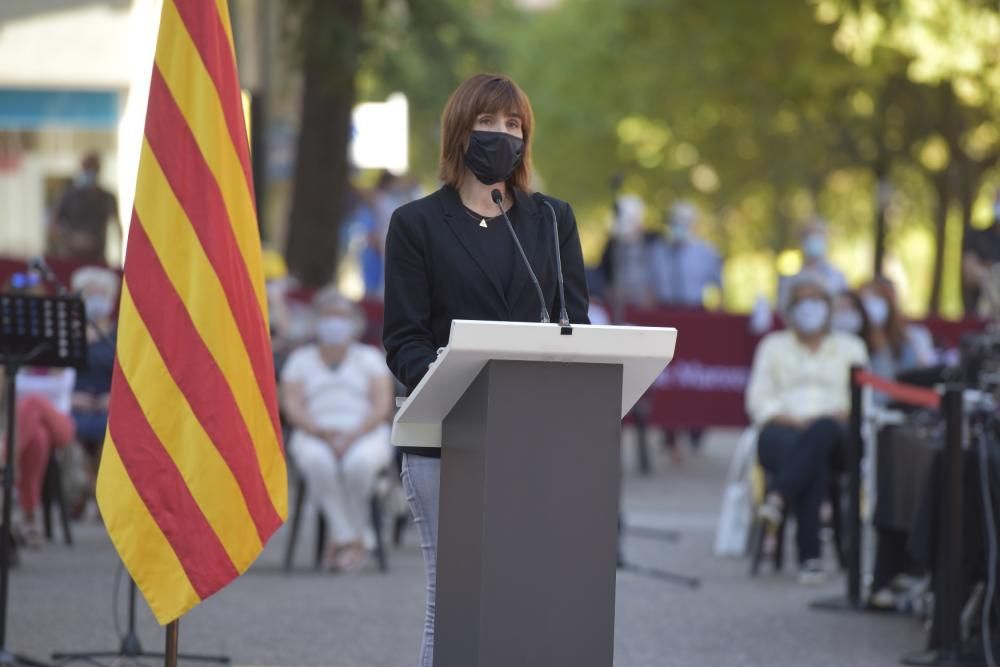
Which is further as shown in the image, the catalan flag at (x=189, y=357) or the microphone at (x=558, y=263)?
the catalan flag at (x=189, y=357)

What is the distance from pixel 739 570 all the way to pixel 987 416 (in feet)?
11.6

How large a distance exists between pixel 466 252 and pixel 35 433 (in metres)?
7.71

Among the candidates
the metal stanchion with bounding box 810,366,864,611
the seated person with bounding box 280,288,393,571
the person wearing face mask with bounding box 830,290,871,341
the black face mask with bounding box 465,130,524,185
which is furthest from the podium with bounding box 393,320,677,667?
the person wearing face mask with bounding box 830,290,871,341

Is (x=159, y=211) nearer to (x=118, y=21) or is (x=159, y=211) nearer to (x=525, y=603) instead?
(x=525, y=603)

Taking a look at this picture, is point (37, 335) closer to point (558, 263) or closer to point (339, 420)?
point (339, 420)

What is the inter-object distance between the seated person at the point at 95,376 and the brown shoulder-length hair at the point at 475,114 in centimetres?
838

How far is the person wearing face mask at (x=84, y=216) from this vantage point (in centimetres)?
2008

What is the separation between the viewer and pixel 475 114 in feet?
19.5

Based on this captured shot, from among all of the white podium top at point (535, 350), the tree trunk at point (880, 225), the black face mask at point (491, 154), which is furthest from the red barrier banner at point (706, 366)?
the white podium top at point (535, 350)

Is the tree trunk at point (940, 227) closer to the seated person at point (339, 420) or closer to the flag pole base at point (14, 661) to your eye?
the seated person at point (339, 420)

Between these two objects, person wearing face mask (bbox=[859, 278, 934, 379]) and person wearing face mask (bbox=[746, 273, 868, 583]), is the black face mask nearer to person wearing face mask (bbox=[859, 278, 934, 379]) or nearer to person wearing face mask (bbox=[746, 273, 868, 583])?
person wearing face mask (bbox=[746, 273, 868, 583])

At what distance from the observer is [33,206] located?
3612 centimetres

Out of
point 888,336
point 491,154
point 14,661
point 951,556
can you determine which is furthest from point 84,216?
point 491,154

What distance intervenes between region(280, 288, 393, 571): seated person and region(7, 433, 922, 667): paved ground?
17.6 inches
